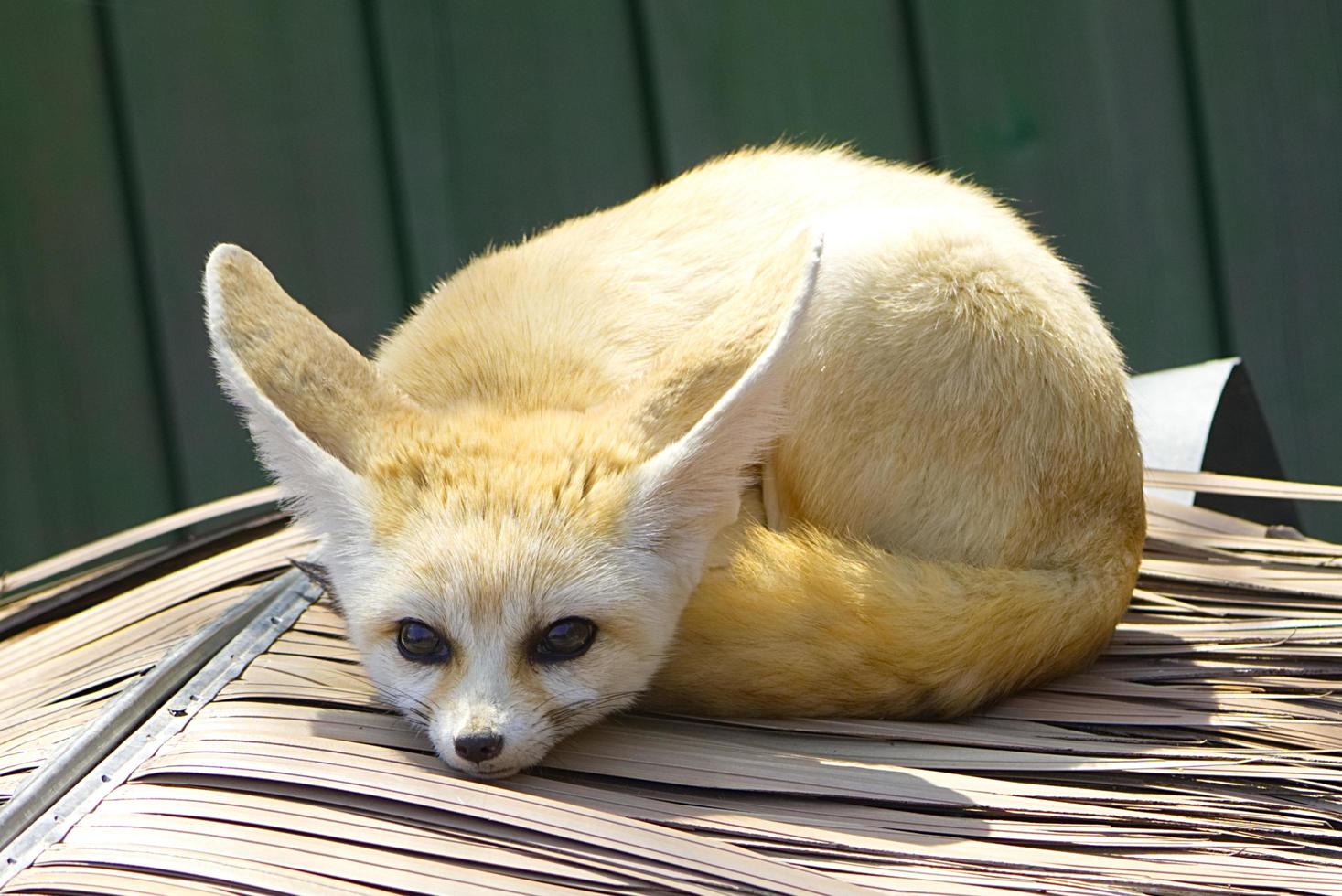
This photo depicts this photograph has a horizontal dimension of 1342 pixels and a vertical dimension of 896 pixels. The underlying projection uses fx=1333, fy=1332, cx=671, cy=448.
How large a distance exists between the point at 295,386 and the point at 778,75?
2745 mm

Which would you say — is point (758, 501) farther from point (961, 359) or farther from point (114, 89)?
point (114, 89)

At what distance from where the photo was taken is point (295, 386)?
7.74 feet

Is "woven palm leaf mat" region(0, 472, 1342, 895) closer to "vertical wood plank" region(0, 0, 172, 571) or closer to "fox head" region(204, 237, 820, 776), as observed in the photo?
"fox head" region(204, 237, 820, 776)

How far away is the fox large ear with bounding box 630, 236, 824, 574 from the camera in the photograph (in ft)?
7.06

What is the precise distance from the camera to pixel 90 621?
299cm

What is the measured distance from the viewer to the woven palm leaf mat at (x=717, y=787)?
183 cm

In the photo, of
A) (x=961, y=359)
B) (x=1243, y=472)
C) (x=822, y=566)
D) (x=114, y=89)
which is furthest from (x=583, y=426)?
(x=114, y=89)

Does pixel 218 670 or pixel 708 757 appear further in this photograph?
pixel 218 670

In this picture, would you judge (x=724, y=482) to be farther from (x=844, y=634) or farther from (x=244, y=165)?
(x=244, y=165)

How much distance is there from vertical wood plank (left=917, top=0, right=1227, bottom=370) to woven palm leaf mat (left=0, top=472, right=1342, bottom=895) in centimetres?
205

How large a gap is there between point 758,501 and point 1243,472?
6.21ft

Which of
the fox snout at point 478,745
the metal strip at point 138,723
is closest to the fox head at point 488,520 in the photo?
the fox snout at point 478,745

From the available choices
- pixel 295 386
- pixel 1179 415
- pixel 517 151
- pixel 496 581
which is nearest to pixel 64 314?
pixel 517 151

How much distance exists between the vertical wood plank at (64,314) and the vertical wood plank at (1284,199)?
3.69m
